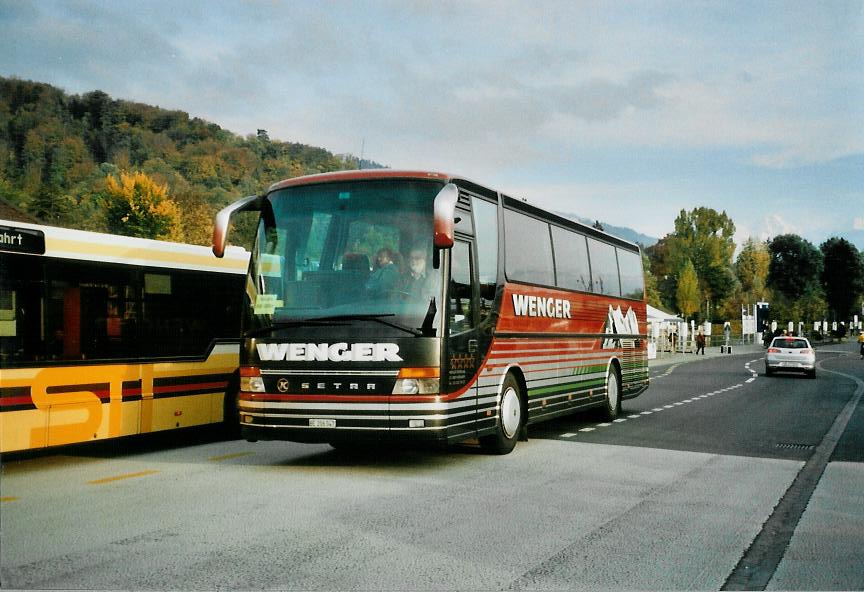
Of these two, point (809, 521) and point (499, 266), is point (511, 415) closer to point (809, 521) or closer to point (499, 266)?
point (499, 266)

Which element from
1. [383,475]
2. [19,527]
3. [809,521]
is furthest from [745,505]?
[19,527]

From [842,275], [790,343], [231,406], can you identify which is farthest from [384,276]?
[842,275]

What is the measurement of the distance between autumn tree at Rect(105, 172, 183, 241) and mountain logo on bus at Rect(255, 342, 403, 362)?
62.5 m

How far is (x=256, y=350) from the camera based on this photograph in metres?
9.72

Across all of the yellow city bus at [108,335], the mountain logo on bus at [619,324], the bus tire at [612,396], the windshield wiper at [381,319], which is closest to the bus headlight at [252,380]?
the windshield wiper at [381,319]

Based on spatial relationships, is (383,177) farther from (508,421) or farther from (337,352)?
(508,421)

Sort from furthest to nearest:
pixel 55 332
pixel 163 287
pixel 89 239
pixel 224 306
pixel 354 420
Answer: pixel 224 306, pixel 163 287, pixel 89 239, pixel 55 332, pixel 354 420

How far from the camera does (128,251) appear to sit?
11.2 metres

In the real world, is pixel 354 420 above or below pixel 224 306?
below

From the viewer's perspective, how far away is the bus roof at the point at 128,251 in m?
10.2

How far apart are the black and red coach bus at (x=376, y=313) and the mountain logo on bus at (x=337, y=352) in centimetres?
1

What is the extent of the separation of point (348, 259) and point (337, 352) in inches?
39.5

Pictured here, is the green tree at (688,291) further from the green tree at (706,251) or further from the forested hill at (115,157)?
the forested hill at (115,157)

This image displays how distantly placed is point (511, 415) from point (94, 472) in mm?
4944
